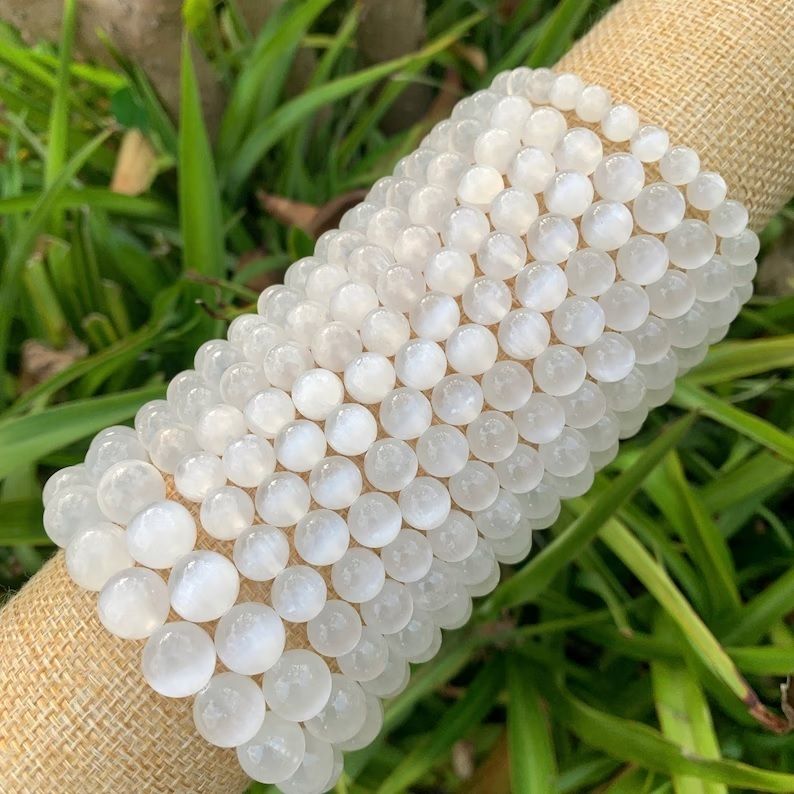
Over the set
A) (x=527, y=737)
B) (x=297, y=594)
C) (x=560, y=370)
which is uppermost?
(x=560, y=370)

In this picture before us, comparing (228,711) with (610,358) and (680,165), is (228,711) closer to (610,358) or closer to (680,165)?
(610,358)

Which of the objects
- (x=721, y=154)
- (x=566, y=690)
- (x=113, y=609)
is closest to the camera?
(x=113, y=609)

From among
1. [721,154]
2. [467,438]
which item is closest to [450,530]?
[467,438]

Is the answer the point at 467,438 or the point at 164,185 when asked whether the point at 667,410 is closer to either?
the point at 467,438

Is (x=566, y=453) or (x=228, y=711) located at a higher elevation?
(x=566, y=453)

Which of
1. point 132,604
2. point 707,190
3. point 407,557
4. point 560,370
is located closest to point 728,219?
point 707,190
